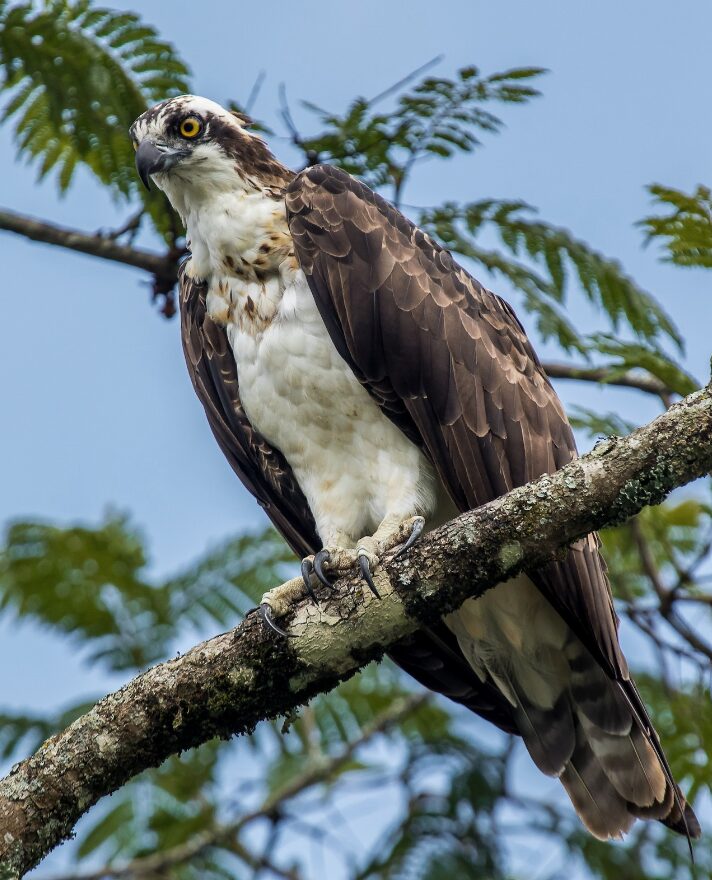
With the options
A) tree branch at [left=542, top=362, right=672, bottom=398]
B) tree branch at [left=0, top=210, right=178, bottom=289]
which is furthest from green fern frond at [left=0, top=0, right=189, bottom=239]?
tree branch at [left=542, top=362, right=672, bottom=398]

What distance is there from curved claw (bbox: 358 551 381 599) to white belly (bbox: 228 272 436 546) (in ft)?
1.96

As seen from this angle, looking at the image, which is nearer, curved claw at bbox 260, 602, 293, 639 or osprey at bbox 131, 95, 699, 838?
curved claw at bbox 260, 602, 293, 639

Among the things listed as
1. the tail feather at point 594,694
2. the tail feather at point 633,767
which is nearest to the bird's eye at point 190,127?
the tail feather at point 594,694

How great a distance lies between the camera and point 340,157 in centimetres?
674

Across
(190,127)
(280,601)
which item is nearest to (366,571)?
(280,601)

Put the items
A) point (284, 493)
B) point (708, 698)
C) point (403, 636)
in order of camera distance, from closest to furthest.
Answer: point (403, 636)
point (284, 493)
point (708, 698)

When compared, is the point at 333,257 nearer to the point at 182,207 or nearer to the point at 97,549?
the point at 182,207

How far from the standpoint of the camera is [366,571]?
505 cm

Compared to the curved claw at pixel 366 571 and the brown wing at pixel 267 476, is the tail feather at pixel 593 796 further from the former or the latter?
the curved claw at pixel 366 571

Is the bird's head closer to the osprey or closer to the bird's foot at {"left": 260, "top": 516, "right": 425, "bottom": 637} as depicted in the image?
the osprey

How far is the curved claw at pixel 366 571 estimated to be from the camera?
4922 millimetres

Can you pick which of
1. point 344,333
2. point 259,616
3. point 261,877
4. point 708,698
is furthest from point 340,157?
point 261,877

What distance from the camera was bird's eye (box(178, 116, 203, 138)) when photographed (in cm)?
638

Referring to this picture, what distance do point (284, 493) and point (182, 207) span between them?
4.80ft
